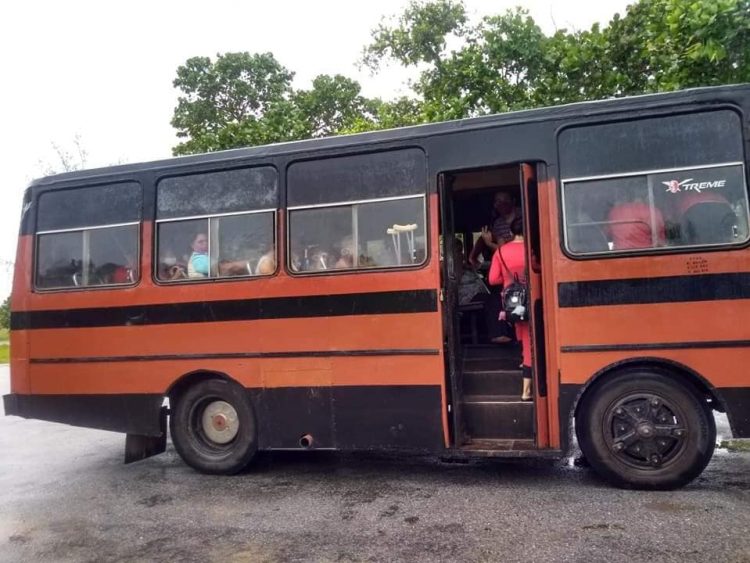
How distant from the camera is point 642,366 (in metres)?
4.90

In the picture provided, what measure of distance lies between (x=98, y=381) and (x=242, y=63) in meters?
17.4

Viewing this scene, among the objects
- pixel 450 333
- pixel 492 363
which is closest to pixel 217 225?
pixel 450 333

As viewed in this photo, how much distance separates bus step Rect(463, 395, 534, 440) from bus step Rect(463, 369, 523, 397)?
0.20ft

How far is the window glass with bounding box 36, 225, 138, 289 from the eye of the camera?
247 inches

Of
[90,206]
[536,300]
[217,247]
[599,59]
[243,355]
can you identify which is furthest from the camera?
[599,59]

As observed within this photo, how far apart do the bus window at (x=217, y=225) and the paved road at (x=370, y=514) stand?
6.51ft

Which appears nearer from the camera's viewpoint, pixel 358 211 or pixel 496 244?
pixel 358 211

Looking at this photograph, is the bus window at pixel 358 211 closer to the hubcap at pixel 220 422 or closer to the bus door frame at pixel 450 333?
the bus door frame at pixel 450 333

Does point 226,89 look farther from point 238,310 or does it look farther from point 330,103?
point 238,310

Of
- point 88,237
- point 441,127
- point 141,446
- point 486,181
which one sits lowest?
point 141,446

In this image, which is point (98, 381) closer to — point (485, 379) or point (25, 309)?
point (25, 309)

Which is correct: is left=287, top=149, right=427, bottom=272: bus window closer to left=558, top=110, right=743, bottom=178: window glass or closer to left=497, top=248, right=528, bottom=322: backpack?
left=497, top=248, right=528, bottom=322: backpack

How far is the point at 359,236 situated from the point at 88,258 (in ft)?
9.37

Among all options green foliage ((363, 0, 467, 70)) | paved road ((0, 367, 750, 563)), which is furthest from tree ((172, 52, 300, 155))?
paved road ((0, 367, 750, 563))
